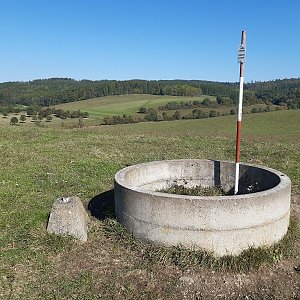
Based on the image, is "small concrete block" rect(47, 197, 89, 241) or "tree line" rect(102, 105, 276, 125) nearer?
"small concrete block" rect(47, 197, 89, 241)

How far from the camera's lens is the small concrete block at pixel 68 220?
732cm

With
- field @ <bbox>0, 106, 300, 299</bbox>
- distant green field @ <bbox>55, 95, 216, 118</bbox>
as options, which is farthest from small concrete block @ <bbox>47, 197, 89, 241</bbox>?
distant green field @ <bbox>55, 95, 216, 118</bbox>

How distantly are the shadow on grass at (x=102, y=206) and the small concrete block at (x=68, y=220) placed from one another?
1.10 meters

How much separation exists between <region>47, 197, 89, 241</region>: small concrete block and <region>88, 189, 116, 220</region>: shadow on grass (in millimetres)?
1098

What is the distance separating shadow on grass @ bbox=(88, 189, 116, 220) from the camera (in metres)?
8.69

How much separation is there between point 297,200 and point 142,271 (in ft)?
18.9

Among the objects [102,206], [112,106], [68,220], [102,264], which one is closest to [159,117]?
[112,106]

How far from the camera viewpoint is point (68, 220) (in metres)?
7.36

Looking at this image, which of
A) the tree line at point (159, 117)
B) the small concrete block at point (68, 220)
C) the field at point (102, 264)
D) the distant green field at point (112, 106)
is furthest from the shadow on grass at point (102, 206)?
the distant green field at point (112, 106)

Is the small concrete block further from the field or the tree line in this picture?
the tree line

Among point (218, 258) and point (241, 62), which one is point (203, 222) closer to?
point (218, 258)

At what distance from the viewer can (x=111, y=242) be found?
7.32 m

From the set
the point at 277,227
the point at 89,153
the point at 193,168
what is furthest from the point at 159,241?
the point at 89,153

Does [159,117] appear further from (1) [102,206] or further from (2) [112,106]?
(1) [102,206]
